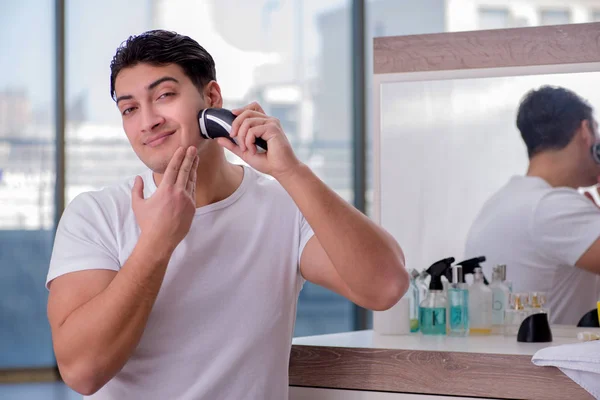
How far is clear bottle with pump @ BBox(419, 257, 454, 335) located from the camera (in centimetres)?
190

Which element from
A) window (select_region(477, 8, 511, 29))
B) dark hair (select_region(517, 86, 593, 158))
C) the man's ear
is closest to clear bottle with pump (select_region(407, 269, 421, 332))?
dark hair (select_region(517, 86, 593, 158))

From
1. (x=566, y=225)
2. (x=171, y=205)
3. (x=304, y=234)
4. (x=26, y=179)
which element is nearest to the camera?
(x=171, y=205)

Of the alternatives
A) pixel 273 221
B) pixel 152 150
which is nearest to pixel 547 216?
pixel 273 221

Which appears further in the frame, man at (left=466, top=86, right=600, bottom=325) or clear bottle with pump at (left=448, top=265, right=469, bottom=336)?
man at (left=466, top=86, right=600, bottom=325)

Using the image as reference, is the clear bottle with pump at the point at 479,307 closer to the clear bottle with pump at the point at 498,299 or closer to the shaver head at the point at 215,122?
the clear bottle with pump at the point at 498,299

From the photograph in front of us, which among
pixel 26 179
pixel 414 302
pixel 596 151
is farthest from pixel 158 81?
pixel 26 179

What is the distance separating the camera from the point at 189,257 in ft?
4.65

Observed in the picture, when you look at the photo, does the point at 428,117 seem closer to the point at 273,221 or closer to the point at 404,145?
the point at 404,145

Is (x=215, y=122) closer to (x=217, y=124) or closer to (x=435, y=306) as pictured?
(x=217, y=124)

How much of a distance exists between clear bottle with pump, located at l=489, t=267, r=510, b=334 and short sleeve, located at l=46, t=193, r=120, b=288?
3.23ft

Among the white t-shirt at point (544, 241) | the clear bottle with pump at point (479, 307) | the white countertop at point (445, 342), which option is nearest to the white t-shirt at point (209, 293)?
the white countertop at point (445, 342)

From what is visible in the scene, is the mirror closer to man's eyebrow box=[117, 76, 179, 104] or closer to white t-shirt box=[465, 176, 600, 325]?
white t-shirt box=[465, 176, 600, 325]

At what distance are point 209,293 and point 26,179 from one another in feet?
10.5

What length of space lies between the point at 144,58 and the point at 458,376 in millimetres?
863
